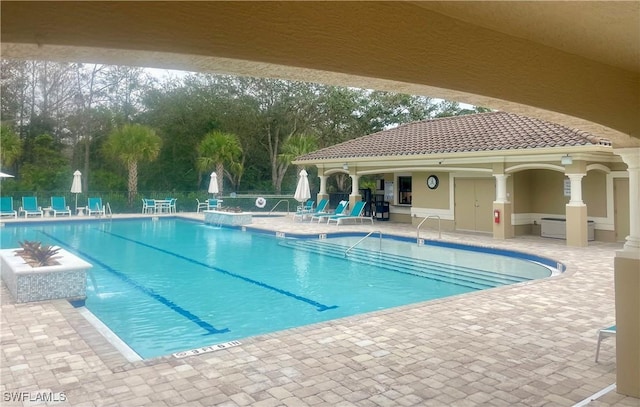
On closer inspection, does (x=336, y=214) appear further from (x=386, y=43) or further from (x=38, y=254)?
(x=386, y=43)

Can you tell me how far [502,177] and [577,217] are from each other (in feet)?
8.72

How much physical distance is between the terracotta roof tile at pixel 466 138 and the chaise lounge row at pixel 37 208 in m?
10.7

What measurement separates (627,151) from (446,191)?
1500 cm

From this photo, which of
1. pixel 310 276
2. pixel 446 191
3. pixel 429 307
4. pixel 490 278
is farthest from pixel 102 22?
pixel 446 191

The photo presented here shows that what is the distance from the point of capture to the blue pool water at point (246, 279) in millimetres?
7438

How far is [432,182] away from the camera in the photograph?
19406 millimetres

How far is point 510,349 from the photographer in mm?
5207

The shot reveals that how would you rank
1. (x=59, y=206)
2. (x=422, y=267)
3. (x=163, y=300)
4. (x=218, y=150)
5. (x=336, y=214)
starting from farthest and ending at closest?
(x=218, y=150) → (x=59, y=206) → (x=336, y=214) → (x=422, y=267) → (x=163, y=300)

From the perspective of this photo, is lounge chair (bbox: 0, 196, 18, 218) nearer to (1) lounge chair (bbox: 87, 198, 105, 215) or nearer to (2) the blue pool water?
(1) lounge chair (bbox: 87, 198, 105, 215)

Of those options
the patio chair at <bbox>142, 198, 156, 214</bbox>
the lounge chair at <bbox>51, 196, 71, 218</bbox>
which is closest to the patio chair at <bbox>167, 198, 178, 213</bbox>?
the patio chair at <bbox>142, 198, 156, 214</bbox>

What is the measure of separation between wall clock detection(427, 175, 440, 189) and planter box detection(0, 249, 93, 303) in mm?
14322

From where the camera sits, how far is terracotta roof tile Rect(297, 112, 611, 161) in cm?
1451

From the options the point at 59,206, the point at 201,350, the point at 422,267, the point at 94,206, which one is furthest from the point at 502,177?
the point at 59,206

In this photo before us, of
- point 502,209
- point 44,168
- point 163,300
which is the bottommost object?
point 163,300
